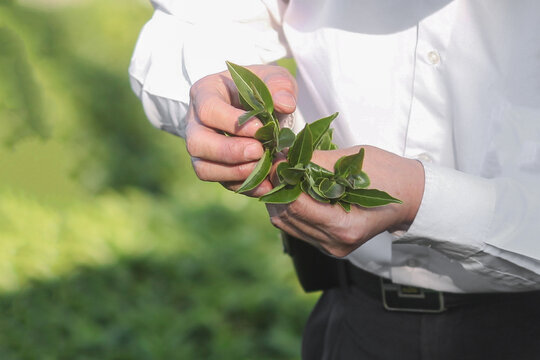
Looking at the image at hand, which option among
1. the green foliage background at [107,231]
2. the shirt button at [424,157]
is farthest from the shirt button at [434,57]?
the green foliage background at [107,231]

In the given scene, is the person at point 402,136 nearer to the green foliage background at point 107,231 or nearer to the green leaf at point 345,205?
the green leaf at point 345,205

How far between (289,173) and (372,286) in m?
0.52

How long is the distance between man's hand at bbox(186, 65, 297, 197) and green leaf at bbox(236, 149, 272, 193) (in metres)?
0.01

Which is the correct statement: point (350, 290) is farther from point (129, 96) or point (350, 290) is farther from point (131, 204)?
point (129, 96)

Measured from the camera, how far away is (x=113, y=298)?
129 inches

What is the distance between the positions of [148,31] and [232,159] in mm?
579

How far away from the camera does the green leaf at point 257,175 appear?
39.6 inches

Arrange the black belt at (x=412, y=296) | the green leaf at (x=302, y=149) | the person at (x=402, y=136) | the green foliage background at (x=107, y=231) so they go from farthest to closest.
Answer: the green foliage background at (x=107, y=231), the black belt at (x=412, y=296), the person at (x=402, y=136), the green leaf at (x=302, y=149)

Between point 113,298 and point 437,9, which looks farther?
point 113,298

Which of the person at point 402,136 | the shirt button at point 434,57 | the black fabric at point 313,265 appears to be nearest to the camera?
the person at point 402,136

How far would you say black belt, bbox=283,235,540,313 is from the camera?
52.6 inches

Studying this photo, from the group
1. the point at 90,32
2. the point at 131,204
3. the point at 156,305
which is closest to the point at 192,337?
the point at 156,305

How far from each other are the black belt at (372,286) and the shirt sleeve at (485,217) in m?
0.19

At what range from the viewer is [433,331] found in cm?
137
